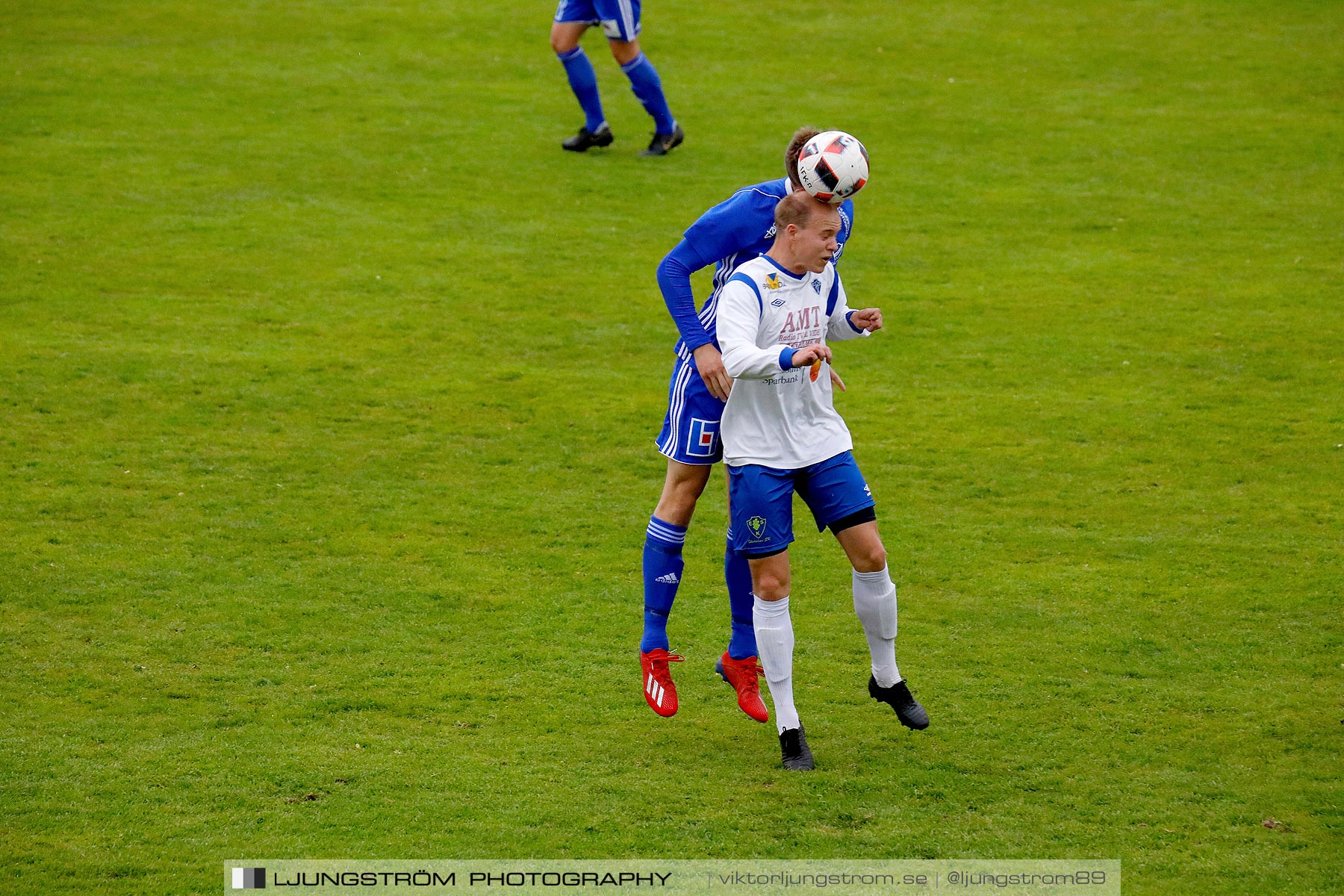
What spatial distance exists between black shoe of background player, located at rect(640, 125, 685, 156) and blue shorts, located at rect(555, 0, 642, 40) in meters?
1.07

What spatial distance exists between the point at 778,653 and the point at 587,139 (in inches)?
383

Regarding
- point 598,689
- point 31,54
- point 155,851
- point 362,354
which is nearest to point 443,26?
point 31,54

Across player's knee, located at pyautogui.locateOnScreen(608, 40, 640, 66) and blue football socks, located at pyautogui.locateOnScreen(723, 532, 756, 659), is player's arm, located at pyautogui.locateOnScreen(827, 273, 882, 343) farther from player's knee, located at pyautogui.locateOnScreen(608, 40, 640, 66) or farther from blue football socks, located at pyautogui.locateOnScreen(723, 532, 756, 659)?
player's knee, located at pyautogui.locateOnScreen(608, 40, 640, 66)

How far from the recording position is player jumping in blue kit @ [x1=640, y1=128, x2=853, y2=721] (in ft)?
18.6

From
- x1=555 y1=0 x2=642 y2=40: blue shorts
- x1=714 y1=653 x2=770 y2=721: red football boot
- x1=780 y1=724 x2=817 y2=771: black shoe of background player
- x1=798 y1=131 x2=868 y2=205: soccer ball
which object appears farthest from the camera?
x1=555 y1=0 x2=642 y2=40: blue shorts

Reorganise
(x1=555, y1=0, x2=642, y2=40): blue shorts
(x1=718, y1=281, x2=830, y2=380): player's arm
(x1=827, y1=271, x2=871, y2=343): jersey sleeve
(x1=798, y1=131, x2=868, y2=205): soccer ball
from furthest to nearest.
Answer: (x1=555, y1=0, x2=642, y2=40): blue shorts → (x1=827, y1=271, x2=871, y2=343): jersey sleeve → (x1=798, y1=131, x2=868, y2=205): soccer ball → (x1=718, y1=281, x2=830, y2=380): player's arm

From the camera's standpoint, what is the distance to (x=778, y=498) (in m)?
5.34

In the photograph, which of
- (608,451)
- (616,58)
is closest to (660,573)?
(608,451)

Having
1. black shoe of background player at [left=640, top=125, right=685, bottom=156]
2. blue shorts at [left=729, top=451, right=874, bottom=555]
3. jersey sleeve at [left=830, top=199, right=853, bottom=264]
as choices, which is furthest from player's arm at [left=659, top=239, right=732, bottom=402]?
black shoe of background player at [left=640, top=125, right=685, bottom=156]

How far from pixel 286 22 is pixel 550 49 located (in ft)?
11.6

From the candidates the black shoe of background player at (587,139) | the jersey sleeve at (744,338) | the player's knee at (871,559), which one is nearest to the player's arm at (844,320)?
the jersey sleeve at (744,338)

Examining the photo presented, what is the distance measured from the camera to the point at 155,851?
4598mm

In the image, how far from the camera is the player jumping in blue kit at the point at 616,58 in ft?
43.8

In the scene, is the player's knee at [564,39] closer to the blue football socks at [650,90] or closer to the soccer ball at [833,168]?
the blue football socks at [650,90]
